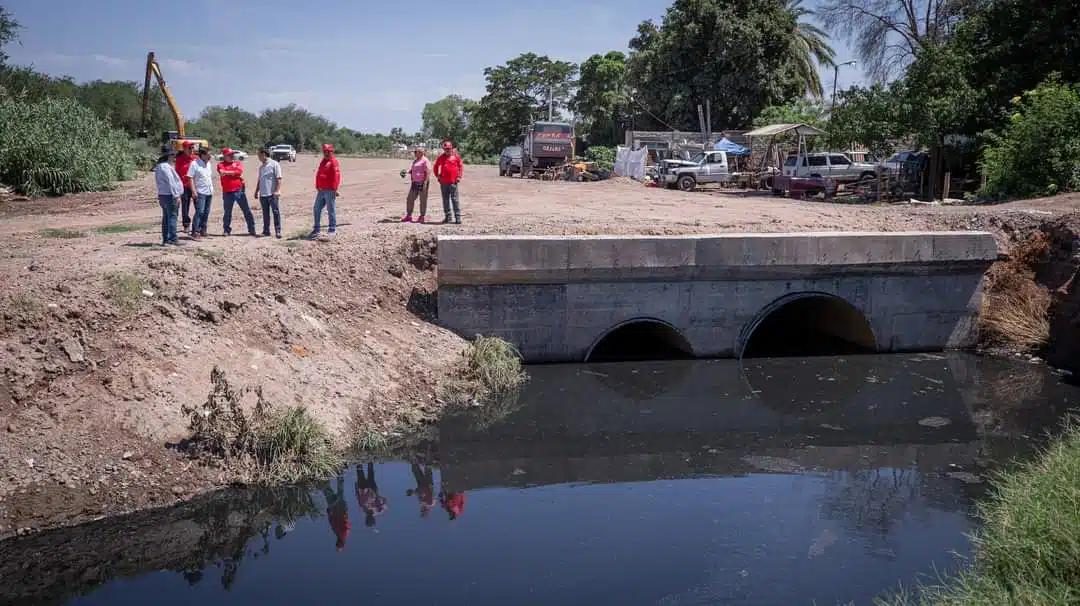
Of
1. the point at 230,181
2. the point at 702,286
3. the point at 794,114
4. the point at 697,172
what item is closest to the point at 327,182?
the point at 230,181

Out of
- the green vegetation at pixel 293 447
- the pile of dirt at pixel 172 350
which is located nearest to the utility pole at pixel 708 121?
the pile of dirt at pixel 172 350

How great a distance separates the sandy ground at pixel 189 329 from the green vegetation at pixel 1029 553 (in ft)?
20.0

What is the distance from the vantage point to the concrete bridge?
13031 mm

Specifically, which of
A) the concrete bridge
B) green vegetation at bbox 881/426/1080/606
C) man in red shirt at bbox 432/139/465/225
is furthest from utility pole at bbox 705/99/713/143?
green vegetation at bbox 881/426/1080/606

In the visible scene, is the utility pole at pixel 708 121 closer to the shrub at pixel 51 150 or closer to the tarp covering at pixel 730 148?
the tarp covering at pixel 730 148

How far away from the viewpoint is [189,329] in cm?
977

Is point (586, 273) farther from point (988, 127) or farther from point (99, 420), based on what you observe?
point (988, 127)

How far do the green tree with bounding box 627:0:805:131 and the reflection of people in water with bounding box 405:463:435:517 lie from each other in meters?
35.1

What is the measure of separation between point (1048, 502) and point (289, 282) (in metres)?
8.83

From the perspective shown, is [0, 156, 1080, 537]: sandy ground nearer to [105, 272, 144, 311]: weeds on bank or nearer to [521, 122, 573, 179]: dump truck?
[105, 272, 144, 311]: weeds on bank

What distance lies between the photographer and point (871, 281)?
14453 mm

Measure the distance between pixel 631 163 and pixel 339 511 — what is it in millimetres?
29518

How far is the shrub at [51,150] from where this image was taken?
21.2 m

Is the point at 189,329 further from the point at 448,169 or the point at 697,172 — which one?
the point at 697,172
